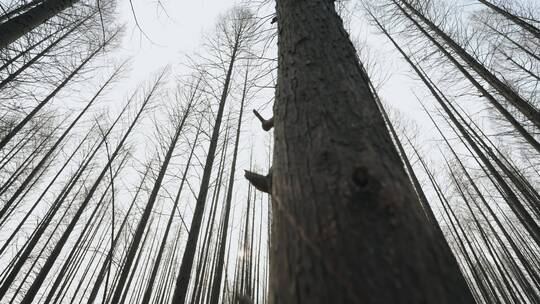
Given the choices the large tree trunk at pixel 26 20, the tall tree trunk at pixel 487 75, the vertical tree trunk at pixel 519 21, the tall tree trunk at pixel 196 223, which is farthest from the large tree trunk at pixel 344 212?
the vertical tree trunk at pixel 519 21

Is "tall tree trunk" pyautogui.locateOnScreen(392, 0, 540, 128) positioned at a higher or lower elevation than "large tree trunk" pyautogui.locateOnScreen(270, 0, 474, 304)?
higher

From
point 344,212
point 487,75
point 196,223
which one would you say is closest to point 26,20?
point 196,223

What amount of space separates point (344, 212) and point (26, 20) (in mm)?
3738

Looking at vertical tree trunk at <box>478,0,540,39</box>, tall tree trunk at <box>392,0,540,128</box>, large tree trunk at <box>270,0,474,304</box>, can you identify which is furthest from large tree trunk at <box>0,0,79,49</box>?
vertical tree trunk at <box>478,0,540,39</box>

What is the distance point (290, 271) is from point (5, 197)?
16.2 meters

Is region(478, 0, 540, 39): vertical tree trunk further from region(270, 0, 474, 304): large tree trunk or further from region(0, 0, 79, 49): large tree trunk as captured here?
region(0, 0, 79, 49): large tree trunk

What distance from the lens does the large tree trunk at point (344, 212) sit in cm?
48

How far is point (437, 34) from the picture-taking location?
7.98 meters

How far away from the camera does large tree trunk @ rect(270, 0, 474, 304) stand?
0.48 m

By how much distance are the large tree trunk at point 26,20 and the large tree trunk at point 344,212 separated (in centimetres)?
315

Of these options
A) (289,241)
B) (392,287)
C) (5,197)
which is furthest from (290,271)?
(5,197)

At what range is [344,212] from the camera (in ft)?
1.87

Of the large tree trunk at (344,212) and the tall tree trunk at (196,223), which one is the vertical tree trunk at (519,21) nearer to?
the tall tree trunk at (196,223)

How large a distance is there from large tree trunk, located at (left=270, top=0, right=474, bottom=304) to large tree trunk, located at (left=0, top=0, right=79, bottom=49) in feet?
10.3
